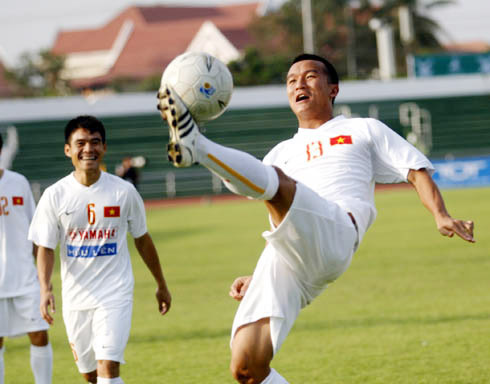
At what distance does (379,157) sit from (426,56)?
112ft

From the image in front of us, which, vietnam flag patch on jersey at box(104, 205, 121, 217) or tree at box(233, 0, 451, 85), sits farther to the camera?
tree at box(233, 0, 451, 85)

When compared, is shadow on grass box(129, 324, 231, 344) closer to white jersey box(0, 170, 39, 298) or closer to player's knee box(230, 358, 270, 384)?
white jersey box(0, 170, 39, 298)

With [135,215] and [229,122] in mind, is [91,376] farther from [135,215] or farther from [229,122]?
[229,122]

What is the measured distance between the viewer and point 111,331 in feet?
18.3

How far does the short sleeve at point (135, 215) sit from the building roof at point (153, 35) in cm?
6529

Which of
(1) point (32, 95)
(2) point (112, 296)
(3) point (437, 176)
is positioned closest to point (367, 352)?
(2) point (112, 296)

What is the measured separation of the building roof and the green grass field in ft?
186

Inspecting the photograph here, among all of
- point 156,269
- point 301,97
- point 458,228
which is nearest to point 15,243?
point 156,269

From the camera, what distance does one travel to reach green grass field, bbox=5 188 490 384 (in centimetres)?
729

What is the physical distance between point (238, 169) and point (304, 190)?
47cm

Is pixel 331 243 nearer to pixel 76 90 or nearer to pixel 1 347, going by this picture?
pixel 1 347

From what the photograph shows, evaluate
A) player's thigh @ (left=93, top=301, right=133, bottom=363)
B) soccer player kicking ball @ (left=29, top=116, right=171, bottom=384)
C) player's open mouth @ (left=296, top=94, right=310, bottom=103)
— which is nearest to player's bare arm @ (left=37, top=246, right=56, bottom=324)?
soccer player kicking ball @ (left=29, top=116, right=171, bottom=384)

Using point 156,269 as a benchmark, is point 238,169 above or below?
above

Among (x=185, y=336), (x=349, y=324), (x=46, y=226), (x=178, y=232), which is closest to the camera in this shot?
(x=46, y=226)
